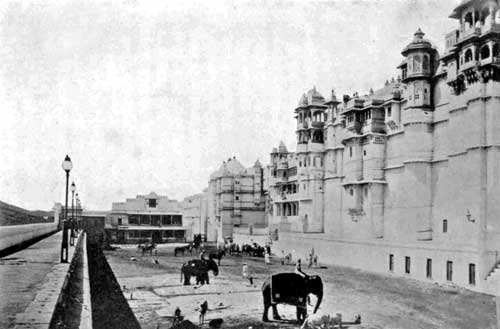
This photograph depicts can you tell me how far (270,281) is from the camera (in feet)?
46.9

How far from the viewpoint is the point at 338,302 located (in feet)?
60.0

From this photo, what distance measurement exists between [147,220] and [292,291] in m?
63.8

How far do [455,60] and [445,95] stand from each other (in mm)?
2614

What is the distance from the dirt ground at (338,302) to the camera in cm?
1505

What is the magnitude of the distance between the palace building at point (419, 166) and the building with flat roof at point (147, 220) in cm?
3197

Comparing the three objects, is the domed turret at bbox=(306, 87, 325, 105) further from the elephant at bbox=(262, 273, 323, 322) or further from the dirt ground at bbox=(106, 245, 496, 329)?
the elephant at bbox=(262, 273, 323, 322)

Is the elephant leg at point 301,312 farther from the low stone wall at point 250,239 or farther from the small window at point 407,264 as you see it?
the low stone wall at point 250,239

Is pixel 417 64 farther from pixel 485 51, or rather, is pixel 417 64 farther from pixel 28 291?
pixel 28 291

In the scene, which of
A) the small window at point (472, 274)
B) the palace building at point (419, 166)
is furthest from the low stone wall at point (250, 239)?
the small window at point (472, 274)

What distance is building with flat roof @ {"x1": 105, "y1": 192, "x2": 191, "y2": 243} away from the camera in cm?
7262

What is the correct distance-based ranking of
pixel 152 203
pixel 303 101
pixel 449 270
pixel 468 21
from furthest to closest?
pixel 152 203 < pixel 303 101 < pixel 468 21 < pixel 449 270

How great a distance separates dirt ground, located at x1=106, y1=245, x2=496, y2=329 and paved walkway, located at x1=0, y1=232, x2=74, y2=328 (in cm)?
292

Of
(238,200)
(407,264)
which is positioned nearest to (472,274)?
(407,264)

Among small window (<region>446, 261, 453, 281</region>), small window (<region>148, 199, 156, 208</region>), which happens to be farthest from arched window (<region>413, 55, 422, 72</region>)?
small window (<region>148, 199, 156, 208</region>)
